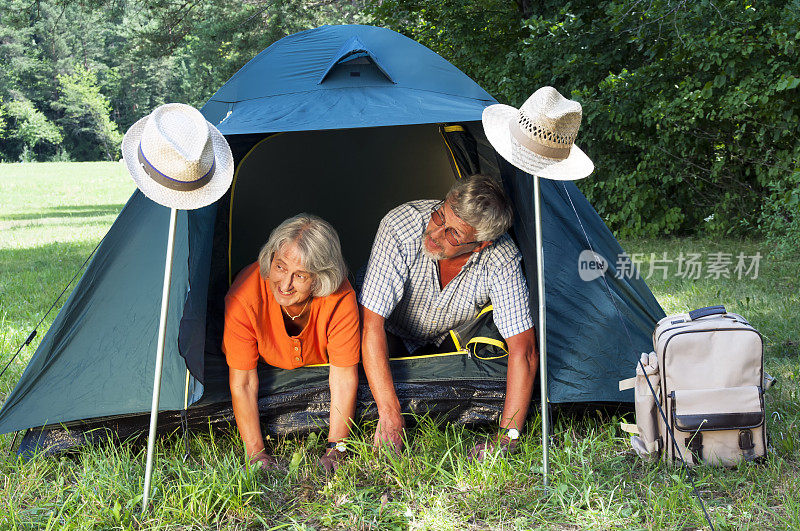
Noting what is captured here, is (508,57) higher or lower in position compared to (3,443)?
higher

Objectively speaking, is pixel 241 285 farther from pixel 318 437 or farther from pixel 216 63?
pixel 216 63

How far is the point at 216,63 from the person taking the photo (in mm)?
12281

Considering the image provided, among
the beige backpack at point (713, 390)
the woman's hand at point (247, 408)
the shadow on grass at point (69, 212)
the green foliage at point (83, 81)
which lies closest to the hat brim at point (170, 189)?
the woman's hand at point (247, 408)

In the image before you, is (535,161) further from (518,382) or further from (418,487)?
(418,487)

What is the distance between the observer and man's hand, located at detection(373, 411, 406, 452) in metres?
2.39

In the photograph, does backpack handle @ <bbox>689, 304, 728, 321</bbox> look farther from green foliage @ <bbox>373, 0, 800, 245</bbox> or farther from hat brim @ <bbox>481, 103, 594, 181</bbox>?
green foliage @ <bbox>373, 0, 800, 245</bbox>

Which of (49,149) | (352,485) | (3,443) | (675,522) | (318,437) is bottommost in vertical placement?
(49,149)

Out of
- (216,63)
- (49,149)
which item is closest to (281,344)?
(216,63)

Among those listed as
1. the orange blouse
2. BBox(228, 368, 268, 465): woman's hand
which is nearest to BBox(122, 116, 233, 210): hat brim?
the orange blouse

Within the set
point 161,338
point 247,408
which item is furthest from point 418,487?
point 161,338

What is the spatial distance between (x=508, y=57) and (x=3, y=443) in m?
5.20

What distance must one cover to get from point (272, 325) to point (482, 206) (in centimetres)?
82

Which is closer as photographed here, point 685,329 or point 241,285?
point 685,329

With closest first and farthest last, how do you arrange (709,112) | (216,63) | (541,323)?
(541,323)
(709,112)
(216,63)
